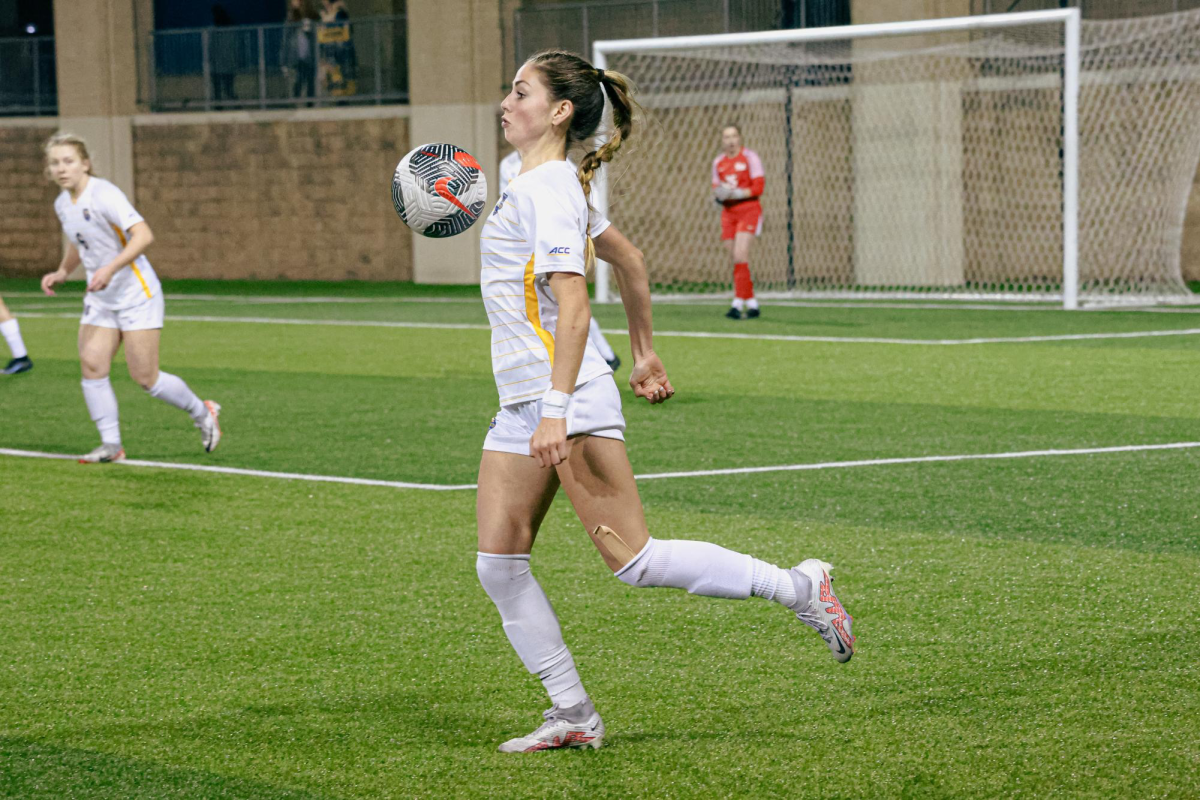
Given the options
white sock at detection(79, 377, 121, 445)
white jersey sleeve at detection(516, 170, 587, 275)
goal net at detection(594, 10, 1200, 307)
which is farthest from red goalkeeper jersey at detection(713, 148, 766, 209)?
white jersey sleeve at detection(516, 170, 587, 275)

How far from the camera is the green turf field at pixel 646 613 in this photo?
365 centimetres

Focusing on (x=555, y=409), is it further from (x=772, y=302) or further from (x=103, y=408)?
(x=772, y=302)

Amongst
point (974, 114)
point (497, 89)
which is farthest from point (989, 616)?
point (497, 89)

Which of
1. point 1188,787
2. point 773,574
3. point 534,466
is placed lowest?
point 1188,787

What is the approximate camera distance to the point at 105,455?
855 cm

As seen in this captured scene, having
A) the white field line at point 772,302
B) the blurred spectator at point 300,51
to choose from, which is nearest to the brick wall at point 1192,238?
the white field line at point 772,302

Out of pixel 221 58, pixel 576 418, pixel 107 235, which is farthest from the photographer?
pixel 221 58

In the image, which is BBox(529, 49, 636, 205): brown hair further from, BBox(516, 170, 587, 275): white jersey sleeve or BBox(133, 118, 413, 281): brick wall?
BBox(133, 118, 413, 281): brick wall

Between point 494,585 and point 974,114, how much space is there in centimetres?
2083

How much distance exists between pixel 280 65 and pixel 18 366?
56.1 feet

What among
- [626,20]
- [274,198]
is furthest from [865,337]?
[274,198]

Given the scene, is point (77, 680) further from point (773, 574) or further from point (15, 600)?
point (773, 574)

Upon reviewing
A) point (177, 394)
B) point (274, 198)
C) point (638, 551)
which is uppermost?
point (274, 198)

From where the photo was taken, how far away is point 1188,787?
3.37 m
